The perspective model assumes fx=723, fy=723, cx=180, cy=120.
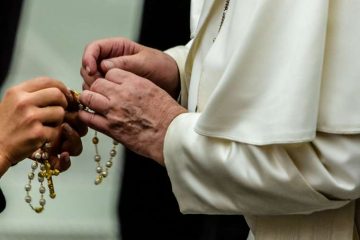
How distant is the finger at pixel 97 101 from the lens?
1.40 meters

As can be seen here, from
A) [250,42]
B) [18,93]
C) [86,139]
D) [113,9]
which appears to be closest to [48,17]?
[113,9]

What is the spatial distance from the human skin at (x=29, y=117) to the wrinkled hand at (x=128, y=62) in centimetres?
9

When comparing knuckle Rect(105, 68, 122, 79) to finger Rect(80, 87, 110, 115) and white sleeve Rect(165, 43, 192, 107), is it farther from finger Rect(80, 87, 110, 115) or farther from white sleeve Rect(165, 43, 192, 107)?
white sleeve Rect(165, 43, 192, 107)

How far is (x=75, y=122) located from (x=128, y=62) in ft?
0.60

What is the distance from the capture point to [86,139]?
2.68 m

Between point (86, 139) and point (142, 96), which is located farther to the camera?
point (86, 139)

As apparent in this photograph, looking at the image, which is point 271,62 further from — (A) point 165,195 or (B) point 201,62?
(A) point 165,195

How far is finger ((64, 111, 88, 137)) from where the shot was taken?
1.57 meters

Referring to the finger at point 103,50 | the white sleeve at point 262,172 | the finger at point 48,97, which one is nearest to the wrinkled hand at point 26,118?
the finger at point 48,97

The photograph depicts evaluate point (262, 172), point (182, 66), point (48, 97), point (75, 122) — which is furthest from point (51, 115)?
point (262, 172)

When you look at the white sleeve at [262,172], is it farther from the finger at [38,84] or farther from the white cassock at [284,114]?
the finger at [38,84]

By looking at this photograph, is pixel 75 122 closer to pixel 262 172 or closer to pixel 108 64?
pixel 108 64

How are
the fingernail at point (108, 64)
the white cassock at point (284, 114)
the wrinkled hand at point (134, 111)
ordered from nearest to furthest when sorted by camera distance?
the white cassock at point (284, 114)
the wrinkled hand at point (134, 111)
the fingernail at point (108, 64)

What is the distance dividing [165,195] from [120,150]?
23cm
